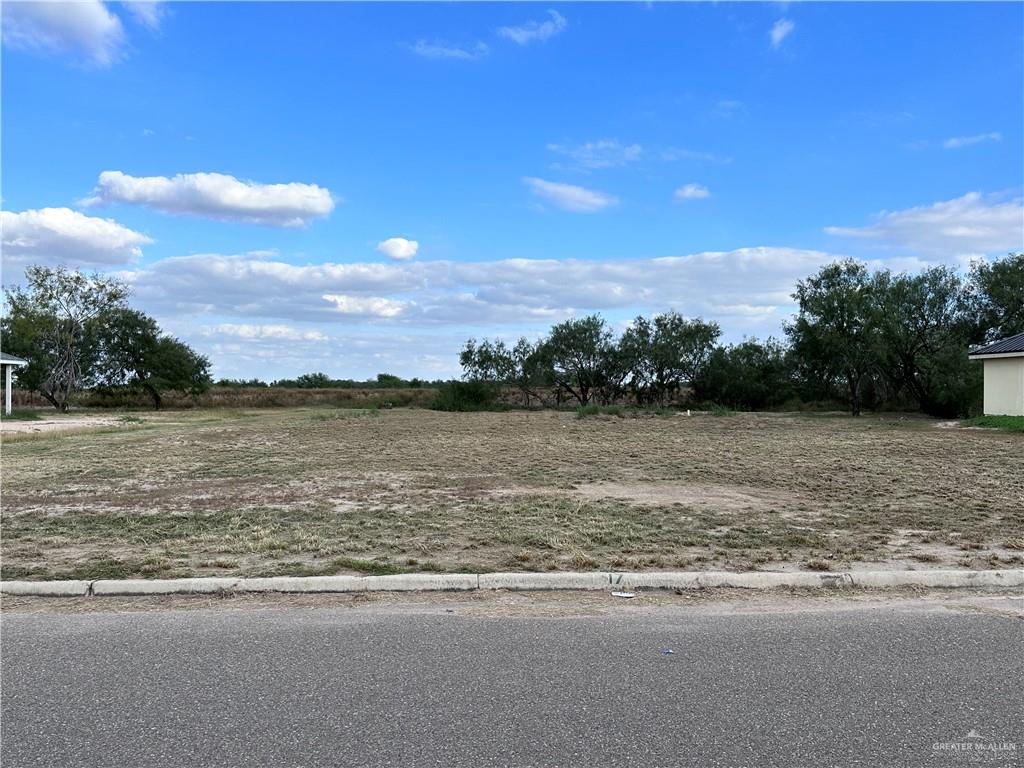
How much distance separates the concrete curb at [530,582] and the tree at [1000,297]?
125ft

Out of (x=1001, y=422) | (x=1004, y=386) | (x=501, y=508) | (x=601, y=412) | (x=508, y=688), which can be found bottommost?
(x=508, y=688)

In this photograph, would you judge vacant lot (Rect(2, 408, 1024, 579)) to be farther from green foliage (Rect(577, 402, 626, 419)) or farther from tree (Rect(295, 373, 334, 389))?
tree (Rect(295, 373, 334, 389))

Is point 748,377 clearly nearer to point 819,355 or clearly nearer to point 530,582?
point 819,355

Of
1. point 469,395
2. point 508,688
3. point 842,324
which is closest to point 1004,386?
point 842,324

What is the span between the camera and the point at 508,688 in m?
3.88

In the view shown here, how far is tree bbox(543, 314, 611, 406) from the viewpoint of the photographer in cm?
4938

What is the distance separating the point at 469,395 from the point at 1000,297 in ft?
104

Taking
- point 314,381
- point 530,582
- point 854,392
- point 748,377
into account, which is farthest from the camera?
point 314,381

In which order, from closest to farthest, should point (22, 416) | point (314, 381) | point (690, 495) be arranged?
point (690, 495)
point (22, 416)
point (314, 381)

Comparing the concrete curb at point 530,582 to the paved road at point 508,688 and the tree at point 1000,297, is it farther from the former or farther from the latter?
the tree at point 1000,297

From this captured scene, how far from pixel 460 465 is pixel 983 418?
75.4 feet

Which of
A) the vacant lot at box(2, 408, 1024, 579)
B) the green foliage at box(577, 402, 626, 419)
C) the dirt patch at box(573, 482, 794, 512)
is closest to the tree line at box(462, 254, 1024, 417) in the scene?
the green foliage at box(577, 402, 626, 419)

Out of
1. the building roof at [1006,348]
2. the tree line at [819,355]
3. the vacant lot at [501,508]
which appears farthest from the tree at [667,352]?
the vacant lot at [501,508]

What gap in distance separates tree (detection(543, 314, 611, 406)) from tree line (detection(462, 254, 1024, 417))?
2.8 inches
